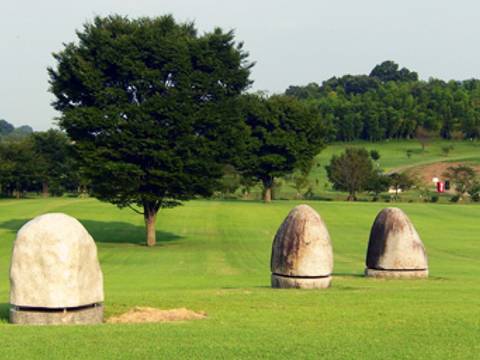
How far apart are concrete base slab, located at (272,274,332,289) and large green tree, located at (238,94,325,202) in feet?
188

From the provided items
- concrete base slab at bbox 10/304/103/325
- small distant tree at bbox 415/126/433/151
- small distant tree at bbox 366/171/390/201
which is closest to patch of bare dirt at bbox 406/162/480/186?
small distant tree at bbox 366/171/390/201

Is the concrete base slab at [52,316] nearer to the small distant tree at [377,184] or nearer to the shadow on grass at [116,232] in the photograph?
the shadow on grass at [116,232]

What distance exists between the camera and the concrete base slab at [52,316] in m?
14.0

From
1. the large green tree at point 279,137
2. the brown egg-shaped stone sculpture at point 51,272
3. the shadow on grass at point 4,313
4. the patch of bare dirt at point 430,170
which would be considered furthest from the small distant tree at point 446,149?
the brown egg-shaped stone sculpture at point 51,272

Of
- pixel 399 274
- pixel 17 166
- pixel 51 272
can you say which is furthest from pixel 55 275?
pixel 17 166

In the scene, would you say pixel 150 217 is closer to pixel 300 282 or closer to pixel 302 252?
pixel 300 282

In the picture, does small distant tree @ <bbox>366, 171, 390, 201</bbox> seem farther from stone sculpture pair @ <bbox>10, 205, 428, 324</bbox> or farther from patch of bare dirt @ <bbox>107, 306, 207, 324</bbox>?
stone sculpture pair @ <bbox>10, 205, 428, 324</bbox>

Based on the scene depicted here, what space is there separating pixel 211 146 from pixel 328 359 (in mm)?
35234

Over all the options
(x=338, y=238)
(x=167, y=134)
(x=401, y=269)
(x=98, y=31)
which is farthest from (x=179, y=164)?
(x=401, y=269)

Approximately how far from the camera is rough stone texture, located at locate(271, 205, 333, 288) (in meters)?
19.6

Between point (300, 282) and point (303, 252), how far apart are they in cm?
88

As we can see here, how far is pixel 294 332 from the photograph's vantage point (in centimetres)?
1251

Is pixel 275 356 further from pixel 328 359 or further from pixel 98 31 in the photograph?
pixel 98 31

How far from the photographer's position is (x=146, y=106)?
43312 mm
